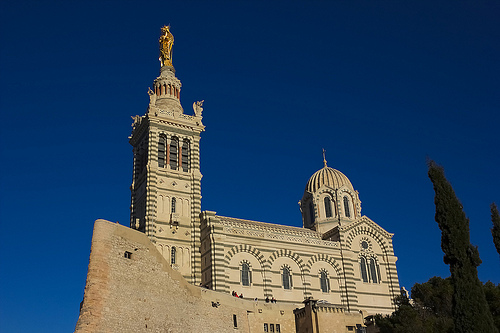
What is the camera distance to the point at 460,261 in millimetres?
27297

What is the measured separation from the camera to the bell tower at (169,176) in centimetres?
4278

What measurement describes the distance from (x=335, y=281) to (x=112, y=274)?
2335 centimetres

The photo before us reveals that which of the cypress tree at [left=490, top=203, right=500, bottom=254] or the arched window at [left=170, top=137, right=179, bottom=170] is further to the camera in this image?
the arched window at [left=170, top=137, right=179, bottom=170]

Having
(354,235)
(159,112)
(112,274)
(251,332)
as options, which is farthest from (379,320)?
(159,112)

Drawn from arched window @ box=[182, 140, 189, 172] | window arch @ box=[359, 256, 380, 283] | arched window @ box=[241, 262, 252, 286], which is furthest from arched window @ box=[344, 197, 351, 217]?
arched window @ box=[182, 140, 189, 172]

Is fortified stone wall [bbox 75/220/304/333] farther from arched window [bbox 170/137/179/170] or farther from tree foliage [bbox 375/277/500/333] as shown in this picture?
arched window [bbox 170/137/179/170]

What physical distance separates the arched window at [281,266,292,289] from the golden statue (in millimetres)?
22041

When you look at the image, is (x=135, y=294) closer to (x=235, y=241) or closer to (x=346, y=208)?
(x=235, y=241)

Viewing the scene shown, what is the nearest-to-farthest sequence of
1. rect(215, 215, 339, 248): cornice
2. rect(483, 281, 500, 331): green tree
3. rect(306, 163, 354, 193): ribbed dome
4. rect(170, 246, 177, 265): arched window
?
rect(483, 281, 500, 331): green tree, rect(170, 246, 177, 265): arched window, rect(215, 215, 339, 248): cornice, rect(306, 163, 354, 193): ribbed dome

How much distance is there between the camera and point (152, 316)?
94.2ft

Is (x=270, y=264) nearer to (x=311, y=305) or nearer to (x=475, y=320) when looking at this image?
(x=311, y=305)

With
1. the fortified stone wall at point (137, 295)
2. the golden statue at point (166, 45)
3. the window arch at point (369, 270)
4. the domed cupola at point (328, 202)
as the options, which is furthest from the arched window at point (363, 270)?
the golden statue at point (166, 45)

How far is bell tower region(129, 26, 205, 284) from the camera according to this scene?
1684 inches

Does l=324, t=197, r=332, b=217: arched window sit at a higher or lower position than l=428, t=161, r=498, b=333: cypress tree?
higher
